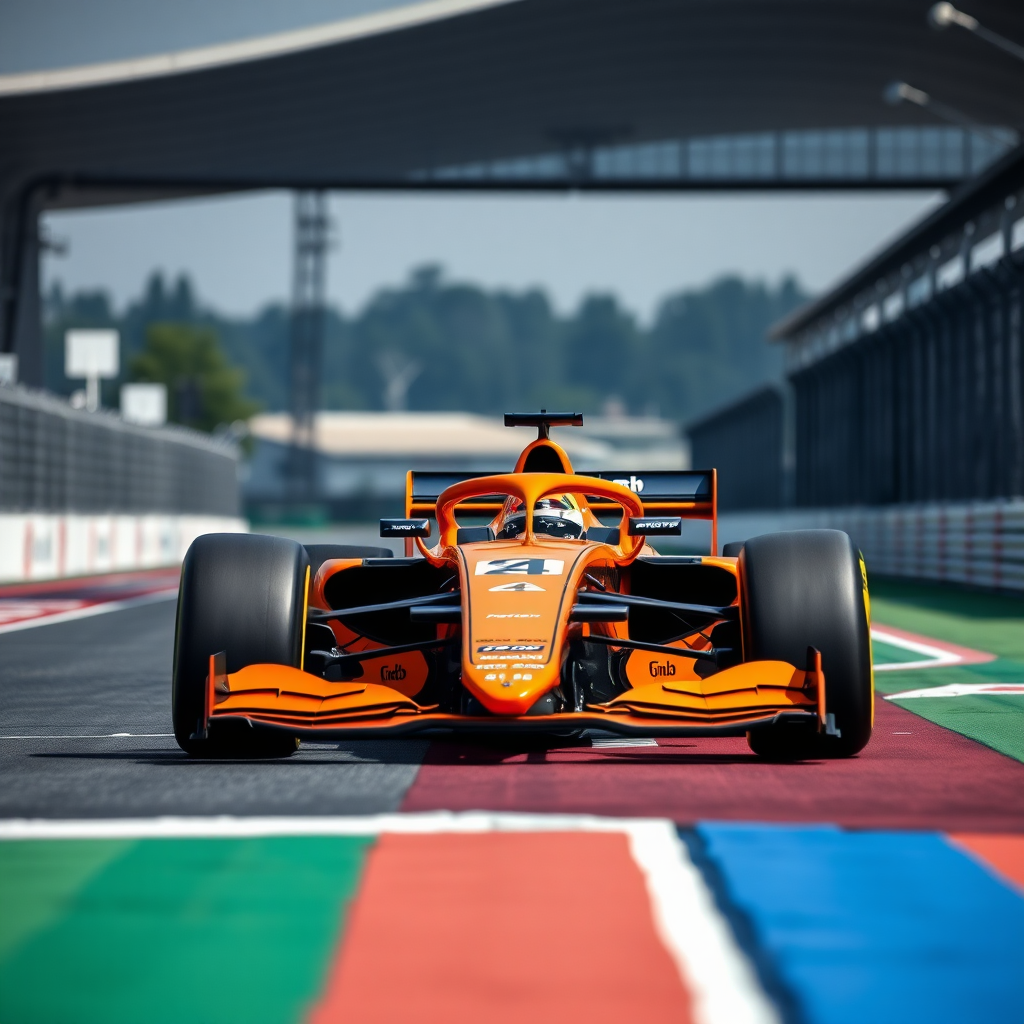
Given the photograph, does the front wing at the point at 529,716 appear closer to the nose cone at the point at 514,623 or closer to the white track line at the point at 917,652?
the nose cone at the point at 514,623

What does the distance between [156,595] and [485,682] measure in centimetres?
1857

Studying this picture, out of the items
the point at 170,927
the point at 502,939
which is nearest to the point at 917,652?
the point at 502,939

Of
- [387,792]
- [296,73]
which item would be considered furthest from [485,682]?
[296,73]

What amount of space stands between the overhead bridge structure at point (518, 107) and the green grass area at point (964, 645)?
15881 millimetres

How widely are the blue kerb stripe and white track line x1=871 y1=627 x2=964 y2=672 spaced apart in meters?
7.18

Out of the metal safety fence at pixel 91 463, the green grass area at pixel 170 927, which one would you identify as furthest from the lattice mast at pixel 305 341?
the green grass area at pixel 170 927

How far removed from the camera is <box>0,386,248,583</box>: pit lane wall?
2900cm

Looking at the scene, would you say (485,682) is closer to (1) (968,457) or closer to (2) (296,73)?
(1) (968,457)

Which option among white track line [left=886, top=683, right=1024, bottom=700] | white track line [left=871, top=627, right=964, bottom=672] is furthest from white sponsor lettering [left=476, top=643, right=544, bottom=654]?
white track line [left=871, top=627, right=964, bottom=672]

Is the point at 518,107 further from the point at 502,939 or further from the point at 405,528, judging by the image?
the point at 502,939

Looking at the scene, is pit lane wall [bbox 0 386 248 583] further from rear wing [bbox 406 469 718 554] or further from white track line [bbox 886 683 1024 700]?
white track line [bbox 886 683 1024 700]

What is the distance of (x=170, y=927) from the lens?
450cm

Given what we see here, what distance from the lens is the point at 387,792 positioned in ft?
21.4

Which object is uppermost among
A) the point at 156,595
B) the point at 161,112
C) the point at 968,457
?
the point at 161,112
